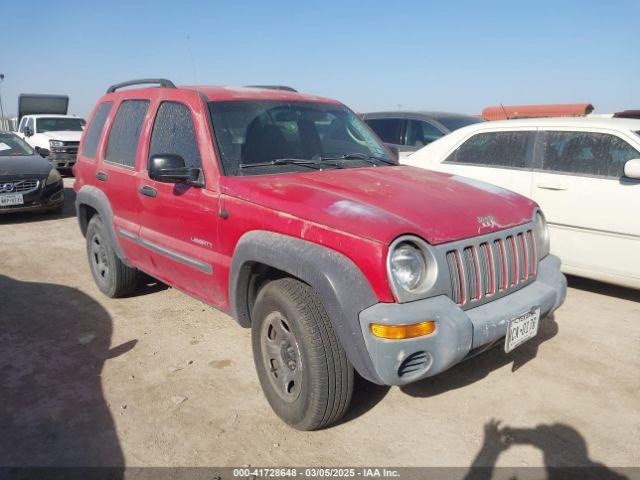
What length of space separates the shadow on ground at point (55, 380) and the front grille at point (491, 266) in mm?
1965

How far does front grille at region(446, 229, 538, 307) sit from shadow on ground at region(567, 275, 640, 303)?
→ 238cm

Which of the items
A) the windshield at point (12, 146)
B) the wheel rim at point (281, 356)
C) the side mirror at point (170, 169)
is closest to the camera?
the wheel rim at point (281, 356)

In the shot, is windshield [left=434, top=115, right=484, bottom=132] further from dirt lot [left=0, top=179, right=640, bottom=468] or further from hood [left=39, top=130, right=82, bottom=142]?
hood [left=39, top=130, right=82, bottom=142]

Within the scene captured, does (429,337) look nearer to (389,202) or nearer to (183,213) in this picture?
(389,202)

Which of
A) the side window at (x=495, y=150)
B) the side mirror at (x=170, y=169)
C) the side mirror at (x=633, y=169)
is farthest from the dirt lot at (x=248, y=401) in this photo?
the side window at (x=495, y=150)

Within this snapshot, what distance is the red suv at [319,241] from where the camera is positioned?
2.44 m

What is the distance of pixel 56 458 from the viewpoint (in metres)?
2.69

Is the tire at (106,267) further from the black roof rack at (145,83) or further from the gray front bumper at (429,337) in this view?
the gray front bumper at (429,337)

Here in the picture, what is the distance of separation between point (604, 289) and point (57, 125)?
14931mm

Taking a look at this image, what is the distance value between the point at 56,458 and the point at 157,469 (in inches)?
21.6

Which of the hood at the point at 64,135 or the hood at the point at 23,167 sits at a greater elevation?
the hood at the point at 64,135

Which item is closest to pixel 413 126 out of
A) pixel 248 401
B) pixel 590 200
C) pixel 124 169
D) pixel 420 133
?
pixel 420 133

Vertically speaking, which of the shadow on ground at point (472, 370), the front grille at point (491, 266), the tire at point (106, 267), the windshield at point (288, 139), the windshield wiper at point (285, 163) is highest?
the windshield at point (288, 139)

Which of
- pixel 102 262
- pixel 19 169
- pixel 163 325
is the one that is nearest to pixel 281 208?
pixel 163 325
